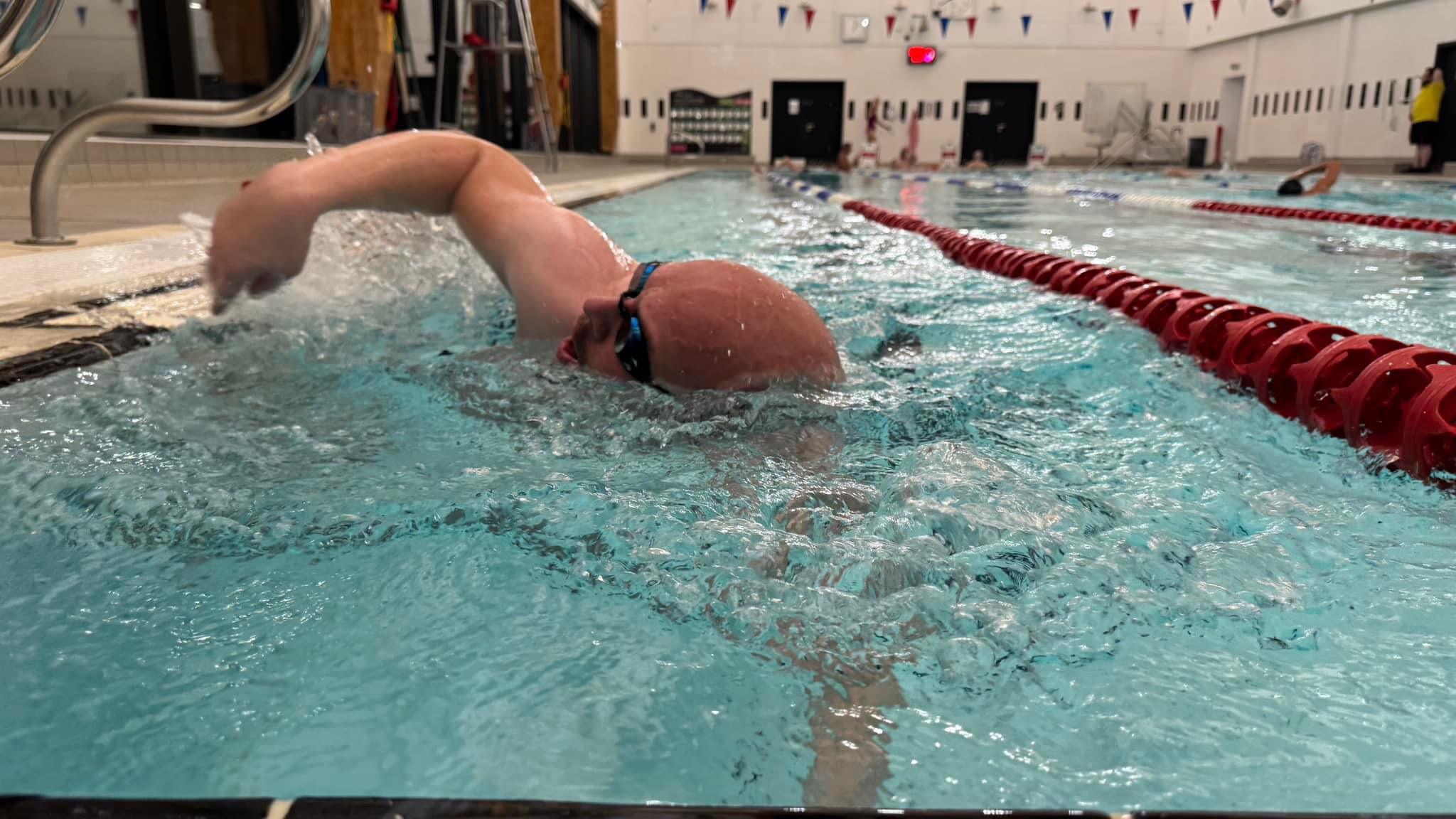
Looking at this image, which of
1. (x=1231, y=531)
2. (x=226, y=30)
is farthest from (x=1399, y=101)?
(x=1231, y=531)

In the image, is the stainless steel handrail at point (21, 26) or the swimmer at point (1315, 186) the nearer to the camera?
the stainless steel handrail at point (21, 26)

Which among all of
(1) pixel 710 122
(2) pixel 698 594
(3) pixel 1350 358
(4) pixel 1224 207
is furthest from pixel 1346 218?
(1) pixel 710 122

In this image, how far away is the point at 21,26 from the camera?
1863 mm

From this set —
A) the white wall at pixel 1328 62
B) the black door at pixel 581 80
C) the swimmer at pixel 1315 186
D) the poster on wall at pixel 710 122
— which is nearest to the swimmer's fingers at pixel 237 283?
the swimmer at pixel 1315 186

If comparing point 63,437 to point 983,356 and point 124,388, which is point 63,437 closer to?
point 124,388

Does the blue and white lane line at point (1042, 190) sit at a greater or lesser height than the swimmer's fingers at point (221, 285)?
greater

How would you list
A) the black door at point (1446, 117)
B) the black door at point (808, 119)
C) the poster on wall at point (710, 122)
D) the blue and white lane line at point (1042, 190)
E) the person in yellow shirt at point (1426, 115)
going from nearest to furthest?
the blue and white lane line at point (1042, 190) → the person in yellow shirt at point (1426, 115) → the black door at point (1446, 117) → the poster on wall at point (710, 122) → the black door at point (808, 119)

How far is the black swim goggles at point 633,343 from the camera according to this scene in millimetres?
1656

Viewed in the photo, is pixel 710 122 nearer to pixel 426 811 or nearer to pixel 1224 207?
pixel 1224 207

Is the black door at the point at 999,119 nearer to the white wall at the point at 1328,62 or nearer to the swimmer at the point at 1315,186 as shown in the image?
the white wall at the point at 1328,62

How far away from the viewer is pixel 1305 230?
637 cm

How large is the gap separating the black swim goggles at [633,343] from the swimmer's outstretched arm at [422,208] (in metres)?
0.29

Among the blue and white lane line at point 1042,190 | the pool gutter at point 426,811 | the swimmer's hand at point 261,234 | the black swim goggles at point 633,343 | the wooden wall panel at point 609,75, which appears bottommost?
the pool gutter at point 426,811

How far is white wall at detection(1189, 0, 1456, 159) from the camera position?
45.8 feet
